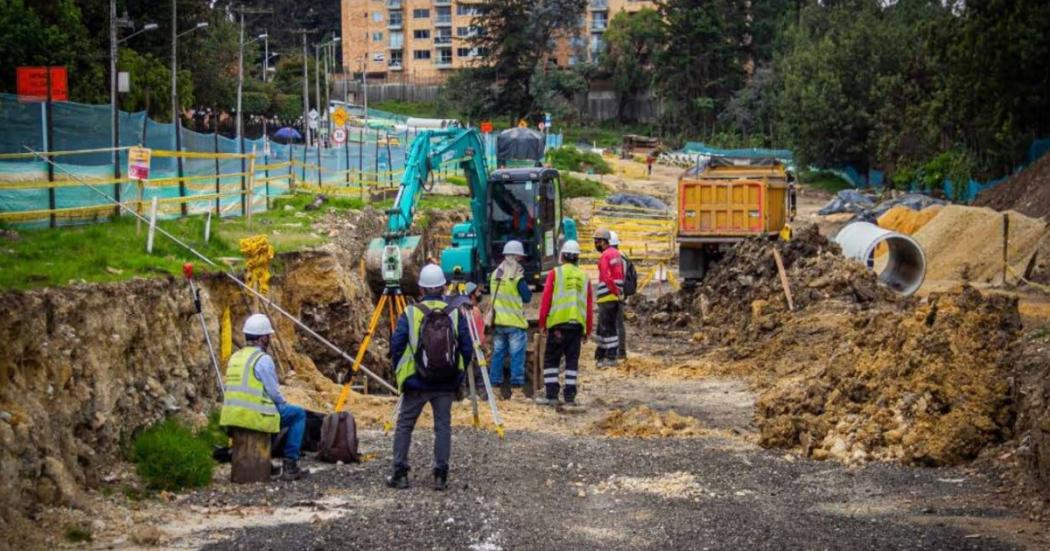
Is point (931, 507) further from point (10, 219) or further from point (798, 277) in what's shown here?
point (798, 277)

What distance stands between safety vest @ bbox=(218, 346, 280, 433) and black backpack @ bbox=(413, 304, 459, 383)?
130cm

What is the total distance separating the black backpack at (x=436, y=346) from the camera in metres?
11.4

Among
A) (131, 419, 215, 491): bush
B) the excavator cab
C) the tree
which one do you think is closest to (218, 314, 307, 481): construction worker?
(131, 419, 215, 491): bush

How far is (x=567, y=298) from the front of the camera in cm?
1675

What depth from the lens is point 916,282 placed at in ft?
101

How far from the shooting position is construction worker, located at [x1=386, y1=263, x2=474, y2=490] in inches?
454

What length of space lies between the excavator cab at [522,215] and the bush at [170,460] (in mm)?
13428

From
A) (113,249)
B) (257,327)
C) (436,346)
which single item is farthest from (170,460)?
(113,249)

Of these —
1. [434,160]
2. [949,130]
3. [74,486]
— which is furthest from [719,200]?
[949,130]

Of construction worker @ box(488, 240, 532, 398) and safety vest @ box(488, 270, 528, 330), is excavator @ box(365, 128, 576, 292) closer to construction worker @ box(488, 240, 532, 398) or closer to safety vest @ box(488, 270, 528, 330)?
construction worker @ box(488, 240, 532, 398)

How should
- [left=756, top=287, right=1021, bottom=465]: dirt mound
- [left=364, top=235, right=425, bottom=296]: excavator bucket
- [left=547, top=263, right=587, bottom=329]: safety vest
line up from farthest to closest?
[left=364, top=235, right=425, bottom=296]: excavator bucket < [left=547, top=263, right=587, bottom=329]: safety vest < [left=756, top=287, right=1021, bottom=465]: dirt mound

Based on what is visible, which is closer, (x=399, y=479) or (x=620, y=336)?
(x=399, y=479)

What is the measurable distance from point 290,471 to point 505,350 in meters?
6.04

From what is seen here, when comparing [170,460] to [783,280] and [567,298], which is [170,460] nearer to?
[567,298]
